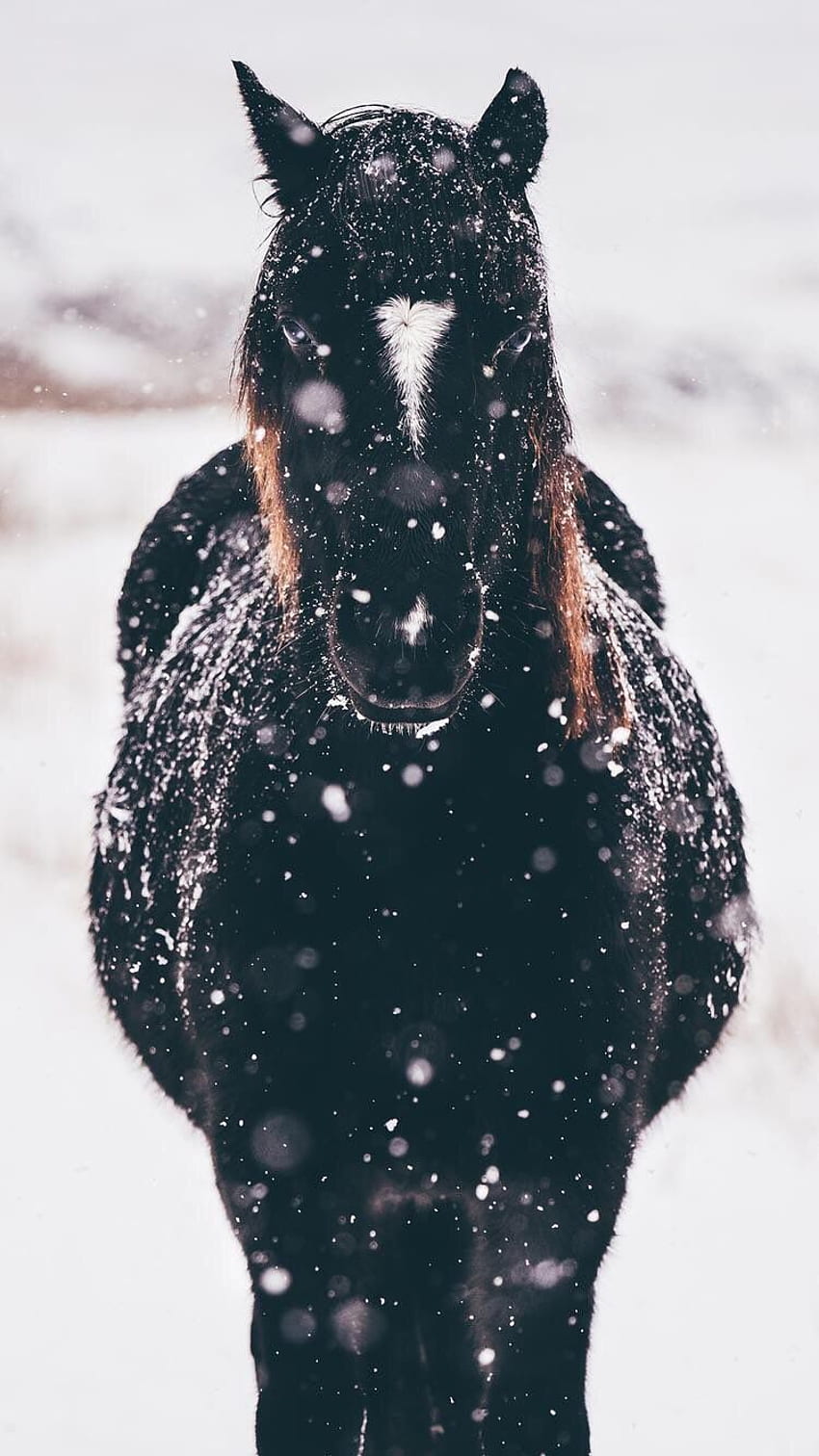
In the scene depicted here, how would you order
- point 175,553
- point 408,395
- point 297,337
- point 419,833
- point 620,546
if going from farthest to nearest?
point 175,553 → point 620,546 → point 419,833 → point 297,337 → point 408,395

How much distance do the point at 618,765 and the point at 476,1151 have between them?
0.65m

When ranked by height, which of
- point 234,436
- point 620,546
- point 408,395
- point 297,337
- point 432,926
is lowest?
point 432,926

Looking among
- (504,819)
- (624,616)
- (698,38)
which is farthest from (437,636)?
(698,38)

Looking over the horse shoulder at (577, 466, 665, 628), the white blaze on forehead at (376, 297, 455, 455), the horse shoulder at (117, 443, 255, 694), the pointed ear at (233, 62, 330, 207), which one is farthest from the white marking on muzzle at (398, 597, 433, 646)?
the horse shoulder at (117, 443, 255, 694)

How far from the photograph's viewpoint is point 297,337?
1367mm

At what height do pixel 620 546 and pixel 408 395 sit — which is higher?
pixel 620 546

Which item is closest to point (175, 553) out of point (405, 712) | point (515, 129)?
point (515, 129)

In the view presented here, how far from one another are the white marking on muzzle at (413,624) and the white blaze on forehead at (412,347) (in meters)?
0.23

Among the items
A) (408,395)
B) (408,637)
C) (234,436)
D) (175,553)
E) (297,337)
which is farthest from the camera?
(234,436)

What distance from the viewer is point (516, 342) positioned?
4.55 feet

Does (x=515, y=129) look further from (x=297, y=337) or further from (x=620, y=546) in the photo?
(x=620, y=546)

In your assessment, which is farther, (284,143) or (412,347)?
(284,143)

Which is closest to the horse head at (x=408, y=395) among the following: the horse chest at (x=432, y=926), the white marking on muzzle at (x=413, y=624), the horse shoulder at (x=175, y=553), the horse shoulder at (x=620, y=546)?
the white marking on muzzle at (x=413, y=624)

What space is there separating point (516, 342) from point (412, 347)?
22cm
